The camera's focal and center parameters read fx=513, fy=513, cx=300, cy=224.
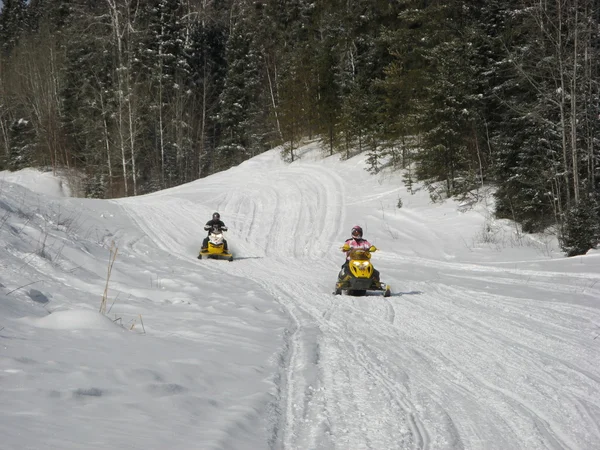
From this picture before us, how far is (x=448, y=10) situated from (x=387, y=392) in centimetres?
2411

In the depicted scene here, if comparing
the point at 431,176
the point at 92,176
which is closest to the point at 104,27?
the point at 92,176

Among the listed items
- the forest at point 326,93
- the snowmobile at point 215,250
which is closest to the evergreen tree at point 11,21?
the forest at point 326,93

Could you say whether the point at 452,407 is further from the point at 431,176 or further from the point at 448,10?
the point at 448,10

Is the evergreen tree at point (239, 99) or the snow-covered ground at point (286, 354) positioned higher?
the evergreen tree at point (239, 99)

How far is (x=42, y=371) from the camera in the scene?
350cm

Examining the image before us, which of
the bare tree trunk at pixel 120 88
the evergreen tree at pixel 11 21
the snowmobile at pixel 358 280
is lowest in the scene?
the snowmobile at pixel 358 280

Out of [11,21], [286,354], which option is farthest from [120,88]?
[11,21]

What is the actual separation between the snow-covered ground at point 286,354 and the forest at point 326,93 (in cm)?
702

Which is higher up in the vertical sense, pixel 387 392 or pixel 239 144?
pixel 239 144

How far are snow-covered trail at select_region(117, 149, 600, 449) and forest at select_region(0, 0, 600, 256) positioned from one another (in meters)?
6.28

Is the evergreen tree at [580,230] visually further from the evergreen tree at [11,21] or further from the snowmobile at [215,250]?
the evergreen tree at [11,21]

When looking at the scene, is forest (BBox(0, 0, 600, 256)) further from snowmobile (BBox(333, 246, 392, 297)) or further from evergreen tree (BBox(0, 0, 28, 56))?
snowmobile (BBox(333, 246, 392, 297))

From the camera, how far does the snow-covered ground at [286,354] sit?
3168 mm

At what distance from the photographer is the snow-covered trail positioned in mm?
3432
